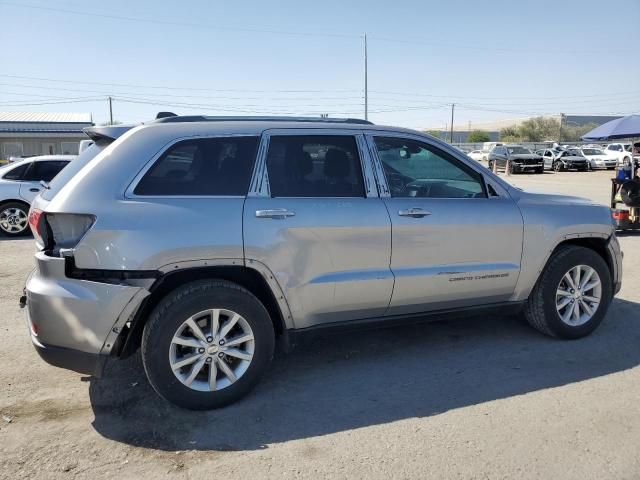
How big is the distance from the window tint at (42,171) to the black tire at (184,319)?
28.4ft

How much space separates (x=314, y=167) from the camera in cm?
379

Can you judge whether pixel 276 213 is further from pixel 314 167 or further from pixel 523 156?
pixel 523 156

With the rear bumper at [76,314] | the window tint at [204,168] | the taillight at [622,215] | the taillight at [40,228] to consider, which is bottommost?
the taillight at [622,215]

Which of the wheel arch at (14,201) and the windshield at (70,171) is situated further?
the wheel arch at (14,201)

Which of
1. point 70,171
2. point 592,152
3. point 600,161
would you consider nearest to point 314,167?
point 70,171

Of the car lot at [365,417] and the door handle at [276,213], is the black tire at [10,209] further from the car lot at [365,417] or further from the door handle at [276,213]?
the door handle at [276,213]

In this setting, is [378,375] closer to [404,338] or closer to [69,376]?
[404,338]

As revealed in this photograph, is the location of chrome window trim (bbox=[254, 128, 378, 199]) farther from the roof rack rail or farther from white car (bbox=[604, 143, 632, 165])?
white car (bbox=[604, 143, 632, 165])

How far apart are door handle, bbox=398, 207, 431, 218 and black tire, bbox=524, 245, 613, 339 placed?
134cm

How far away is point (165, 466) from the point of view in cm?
285

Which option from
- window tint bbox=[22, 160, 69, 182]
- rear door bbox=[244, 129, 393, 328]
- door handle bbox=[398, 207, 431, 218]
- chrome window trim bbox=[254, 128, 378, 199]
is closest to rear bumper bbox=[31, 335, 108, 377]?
rear door bbox=[244, 129, 393, 328]

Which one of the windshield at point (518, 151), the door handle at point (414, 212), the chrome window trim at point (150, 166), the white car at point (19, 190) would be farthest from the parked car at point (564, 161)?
the chrome window trim at point (150, 166)

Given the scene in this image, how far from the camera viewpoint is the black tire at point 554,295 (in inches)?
177

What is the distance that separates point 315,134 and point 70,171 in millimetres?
1692
